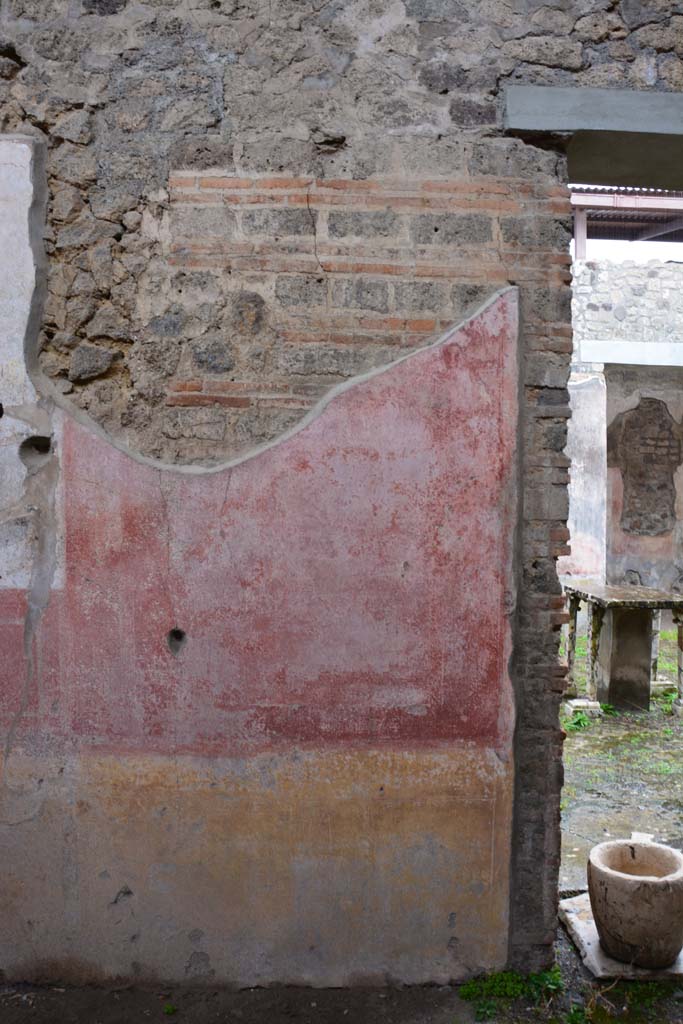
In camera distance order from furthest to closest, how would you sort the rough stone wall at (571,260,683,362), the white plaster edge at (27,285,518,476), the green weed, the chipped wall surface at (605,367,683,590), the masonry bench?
1. the chipped wall surface at (605,367,683,590)
2. the rough stone wall at (571,260,683,362)
3. the masonry bench
4. the green weed
5. the white plaster edge at (27,285,518,476)

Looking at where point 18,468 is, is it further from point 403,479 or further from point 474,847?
point 474,847

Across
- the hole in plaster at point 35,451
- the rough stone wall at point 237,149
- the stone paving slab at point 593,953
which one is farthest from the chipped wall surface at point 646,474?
the hole in plaster at point 35,451

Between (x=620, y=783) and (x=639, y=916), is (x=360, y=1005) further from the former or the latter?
(x=620, y=783)

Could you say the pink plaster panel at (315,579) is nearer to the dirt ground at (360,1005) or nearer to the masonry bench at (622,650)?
the dirt ground at (360,1005)

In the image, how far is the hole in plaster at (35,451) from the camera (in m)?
2.63

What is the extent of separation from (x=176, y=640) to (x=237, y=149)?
1538 millimetres

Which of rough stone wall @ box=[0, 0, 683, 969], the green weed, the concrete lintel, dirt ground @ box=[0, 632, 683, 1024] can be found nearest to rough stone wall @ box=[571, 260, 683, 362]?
the green weed

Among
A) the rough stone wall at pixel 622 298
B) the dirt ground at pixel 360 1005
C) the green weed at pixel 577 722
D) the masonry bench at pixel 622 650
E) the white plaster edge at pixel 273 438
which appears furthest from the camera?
the rough stone wall at pixel 622 298

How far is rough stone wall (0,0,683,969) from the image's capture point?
8.71ft

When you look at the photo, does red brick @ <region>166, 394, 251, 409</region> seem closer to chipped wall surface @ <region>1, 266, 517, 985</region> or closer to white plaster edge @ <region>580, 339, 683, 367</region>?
chipped wall surface @ <region>1, 266, 517, 985</region>

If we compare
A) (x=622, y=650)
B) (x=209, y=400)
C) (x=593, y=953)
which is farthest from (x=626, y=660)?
(x=209, y=400)

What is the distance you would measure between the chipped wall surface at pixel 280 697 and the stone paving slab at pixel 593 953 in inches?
20.6

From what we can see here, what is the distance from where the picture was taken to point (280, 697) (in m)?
2.66

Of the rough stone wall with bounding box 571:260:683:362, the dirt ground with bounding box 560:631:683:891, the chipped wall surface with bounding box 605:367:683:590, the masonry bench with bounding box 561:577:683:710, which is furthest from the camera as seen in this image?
the chipped wall surface with bounding box 605:367:683:590
